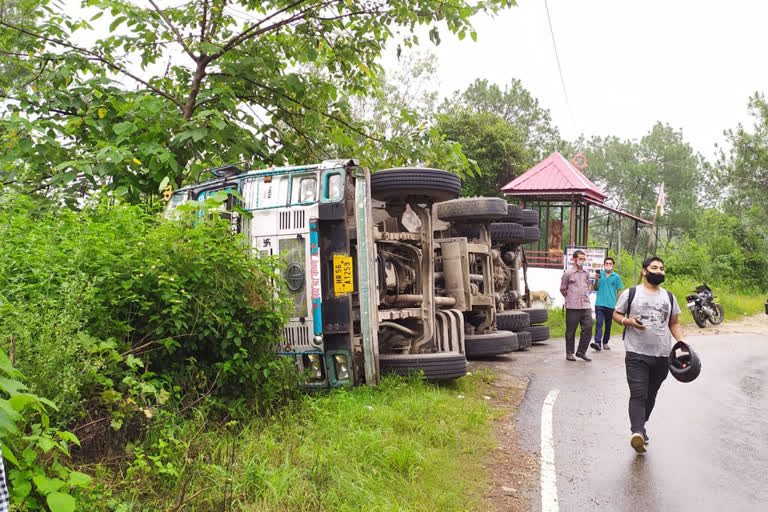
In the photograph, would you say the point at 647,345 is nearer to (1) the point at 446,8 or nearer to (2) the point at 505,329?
(1) the point at 446,8

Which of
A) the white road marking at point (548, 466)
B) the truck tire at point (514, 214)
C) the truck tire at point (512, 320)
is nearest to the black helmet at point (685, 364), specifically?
the white road marking at point (548, 466)

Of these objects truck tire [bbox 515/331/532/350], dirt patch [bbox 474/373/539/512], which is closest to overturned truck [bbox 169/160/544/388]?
dirt patch [bbox 474/373/539/512]

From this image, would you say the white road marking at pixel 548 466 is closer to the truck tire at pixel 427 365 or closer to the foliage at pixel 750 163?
the truck tire at pixel 427 365

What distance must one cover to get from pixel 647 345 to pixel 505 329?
5.50 m

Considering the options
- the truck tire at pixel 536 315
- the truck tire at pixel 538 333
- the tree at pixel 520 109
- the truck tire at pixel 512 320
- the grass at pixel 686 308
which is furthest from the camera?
the tree at pixel 520 109

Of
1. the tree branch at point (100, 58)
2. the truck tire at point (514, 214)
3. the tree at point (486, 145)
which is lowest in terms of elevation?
the truck tire at point (514, 214)

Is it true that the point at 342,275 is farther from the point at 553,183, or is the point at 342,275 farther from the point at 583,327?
the point at 553,183

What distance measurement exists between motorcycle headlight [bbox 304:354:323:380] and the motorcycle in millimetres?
15205

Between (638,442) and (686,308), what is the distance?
18746 millimetres

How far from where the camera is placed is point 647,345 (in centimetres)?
605

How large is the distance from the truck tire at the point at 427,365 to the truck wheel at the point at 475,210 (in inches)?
133

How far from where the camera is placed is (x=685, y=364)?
592cm

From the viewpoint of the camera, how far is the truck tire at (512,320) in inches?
448

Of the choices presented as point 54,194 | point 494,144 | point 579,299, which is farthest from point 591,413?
point 494,144
